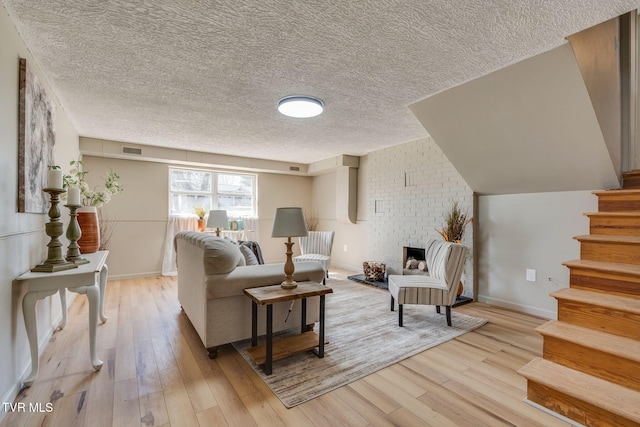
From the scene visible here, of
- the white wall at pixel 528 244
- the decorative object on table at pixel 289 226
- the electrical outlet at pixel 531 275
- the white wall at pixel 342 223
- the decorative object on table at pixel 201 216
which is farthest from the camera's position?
the white wall at pixel 342 223

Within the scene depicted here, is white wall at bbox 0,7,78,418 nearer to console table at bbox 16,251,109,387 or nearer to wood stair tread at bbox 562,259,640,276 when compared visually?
console table at bbox 16,251,109,387

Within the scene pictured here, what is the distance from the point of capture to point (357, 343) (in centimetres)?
252

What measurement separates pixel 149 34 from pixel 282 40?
0.84 m

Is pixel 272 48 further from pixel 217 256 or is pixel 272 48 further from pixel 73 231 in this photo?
pixel 73 231

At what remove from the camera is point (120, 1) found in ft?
5.05

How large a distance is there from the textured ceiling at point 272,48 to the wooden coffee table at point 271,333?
5.67 feet

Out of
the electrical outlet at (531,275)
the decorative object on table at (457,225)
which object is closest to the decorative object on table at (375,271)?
the decorative object on table at (457,225)

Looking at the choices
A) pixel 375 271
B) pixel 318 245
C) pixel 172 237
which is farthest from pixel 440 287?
pixel 172 237

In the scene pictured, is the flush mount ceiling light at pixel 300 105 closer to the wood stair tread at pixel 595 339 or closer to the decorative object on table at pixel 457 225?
the decorative object on table at pixel 457 225

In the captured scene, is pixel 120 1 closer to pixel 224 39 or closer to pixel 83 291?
pixel 224 39

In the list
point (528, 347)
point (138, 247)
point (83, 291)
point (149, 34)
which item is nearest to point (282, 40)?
point (149, 34)

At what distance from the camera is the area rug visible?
1932 mm

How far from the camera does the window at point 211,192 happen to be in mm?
5555

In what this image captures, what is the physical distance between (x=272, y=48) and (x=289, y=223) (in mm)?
1244
